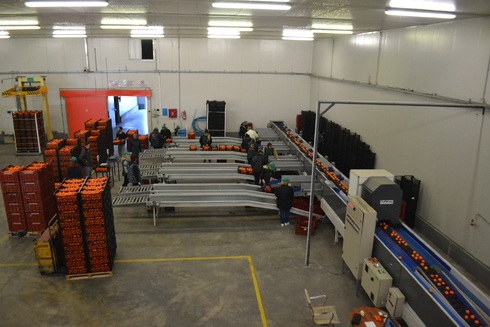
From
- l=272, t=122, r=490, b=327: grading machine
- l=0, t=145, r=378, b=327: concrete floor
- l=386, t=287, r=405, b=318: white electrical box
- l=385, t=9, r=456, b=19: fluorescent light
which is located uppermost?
l=385, t=9, r=456, b=19: fluorescent light

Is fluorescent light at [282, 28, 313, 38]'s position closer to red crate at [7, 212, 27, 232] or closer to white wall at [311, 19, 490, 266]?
white wall at [311, 19, 490, 266]

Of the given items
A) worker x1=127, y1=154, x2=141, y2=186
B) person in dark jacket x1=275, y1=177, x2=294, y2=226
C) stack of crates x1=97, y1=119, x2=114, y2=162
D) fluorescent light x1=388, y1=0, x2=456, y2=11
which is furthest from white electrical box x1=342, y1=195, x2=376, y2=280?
stack of crates x1=97, y1=119, x2=114, y2=162

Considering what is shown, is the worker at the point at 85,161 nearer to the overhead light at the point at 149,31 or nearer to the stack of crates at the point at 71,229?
the overhead light at the point at 149,31

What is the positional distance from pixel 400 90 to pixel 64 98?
1574 centimetres

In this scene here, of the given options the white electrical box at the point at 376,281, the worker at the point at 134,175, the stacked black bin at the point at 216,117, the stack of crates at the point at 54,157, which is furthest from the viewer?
the stacked black bin at the point at 216,117

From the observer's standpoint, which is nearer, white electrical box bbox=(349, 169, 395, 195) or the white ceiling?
the white ceiling

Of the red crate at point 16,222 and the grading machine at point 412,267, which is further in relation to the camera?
the red crate at point 16,222

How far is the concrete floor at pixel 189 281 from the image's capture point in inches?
257

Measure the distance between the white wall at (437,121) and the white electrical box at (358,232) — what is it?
2.58 meters

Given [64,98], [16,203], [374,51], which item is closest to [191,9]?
[16,203]

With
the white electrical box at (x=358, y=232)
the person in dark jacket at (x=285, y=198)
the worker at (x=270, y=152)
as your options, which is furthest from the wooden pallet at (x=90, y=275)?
the worker at (x=270, y=152)

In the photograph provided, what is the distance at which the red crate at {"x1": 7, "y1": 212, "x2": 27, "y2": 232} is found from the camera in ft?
29.9

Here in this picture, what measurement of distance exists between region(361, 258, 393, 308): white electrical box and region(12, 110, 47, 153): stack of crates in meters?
15.0

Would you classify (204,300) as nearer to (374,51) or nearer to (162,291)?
(162,291)
